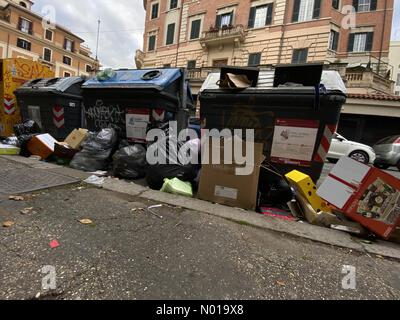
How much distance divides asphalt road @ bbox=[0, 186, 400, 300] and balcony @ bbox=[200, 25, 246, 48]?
61.2 ft

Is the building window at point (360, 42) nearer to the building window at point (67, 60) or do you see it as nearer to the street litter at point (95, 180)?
the street litter at point (95, 180)

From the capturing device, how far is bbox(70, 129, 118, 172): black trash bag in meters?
3.84

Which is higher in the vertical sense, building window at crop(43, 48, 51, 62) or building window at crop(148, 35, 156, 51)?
building window at crop(43, 48, 51, 62)

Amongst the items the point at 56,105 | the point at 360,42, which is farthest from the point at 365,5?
the point at 56,105

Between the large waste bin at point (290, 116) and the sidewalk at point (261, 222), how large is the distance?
0.91 metres

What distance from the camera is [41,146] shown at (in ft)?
14.0

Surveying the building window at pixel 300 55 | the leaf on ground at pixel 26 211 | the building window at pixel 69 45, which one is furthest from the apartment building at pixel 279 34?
the building window at pixel 69 45

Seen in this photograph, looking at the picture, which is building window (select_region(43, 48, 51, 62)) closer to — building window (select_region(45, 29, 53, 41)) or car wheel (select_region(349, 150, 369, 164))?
building window (select_region(45, 29, 53, 41))

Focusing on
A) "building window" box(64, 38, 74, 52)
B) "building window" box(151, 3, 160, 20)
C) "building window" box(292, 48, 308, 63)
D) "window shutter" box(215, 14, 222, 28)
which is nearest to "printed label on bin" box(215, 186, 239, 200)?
"building window" box(292, 48, 308, 63)

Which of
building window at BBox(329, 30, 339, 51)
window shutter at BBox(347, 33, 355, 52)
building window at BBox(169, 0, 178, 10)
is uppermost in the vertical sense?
building window at BBox(169, 0, 178, 10)

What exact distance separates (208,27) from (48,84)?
58.6 ft

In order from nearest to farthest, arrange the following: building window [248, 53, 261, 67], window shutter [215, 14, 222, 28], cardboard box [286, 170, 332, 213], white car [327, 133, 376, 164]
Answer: cardboard box [286, 170, 332, 213], white car [327, 133, 376, 164], building window [248, 53, 261, 67], window shutter [215, 14, 222, 28]

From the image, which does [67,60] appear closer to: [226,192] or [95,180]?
[95,180]

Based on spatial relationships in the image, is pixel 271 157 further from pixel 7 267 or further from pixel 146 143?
pixel 7 267
